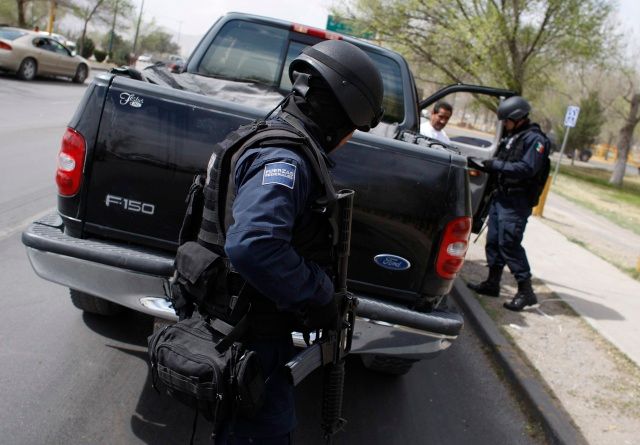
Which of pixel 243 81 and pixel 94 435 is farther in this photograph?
pixel 243 81

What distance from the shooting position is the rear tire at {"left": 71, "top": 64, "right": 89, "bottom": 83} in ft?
76.5

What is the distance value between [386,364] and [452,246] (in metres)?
0.97

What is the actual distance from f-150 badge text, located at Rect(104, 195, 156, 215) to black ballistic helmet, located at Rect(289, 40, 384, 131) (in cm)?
131

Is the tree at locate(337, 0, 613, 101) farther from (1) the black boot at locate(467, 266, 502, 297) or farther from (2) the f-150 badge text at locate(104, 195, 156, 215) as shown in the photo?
(2) the f-150 badge text at locate(104, 195, 156, 215)

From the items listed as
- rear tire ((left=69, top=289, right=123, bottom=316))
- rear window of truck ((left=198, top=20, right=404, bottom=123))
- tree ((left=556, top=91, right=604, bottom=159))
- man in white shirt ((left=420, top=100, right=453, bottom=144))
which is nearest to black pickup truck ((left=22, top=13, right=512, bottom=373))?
rear tire ((left=69, top=289, right=123, bottom=316))

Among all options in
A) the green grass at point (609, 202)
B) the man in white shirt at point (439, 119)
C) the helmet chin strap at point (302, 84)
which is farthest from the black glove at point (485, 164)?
the green grass at point (609, 202)

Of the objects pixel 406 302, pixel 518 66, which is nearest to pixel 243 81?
pixel 406 302

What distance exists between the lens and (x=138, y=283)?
3.02 metres

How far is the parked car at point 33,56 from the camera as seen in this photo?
18641mm

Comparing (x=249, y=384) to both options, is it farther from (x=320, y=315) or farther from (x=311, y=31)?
Result: (x=311, y=31)

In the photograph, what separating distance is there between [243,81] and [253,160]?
329cm

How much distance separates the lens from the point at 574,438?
3635 millimetres

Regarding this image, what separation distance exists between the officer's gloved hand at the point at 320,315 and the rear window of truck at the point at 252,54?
330 centimetres

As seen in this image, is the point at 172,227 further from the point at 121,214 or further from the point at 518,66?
the point at 518,66
